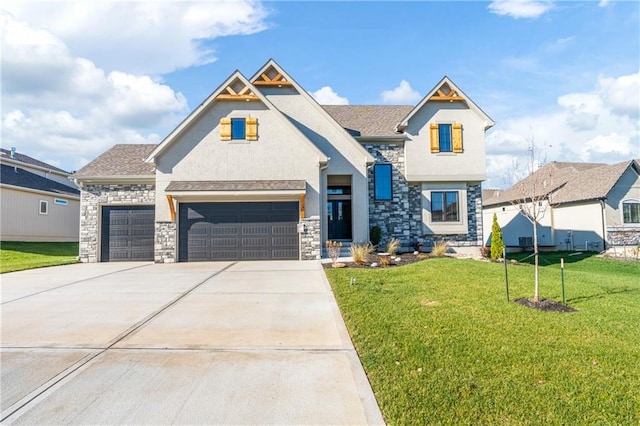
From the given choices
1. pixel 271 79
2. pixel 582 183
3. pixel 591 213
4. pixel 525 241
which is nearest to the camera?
pixel 271 79

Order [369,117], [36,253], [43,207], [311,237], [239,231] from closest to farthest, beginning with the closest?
1. [311,237]
2. [239,231]
3. [36,253]
4. [369,117]
5. [43,207]

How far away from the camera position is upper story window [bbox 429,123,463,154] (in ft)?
57.1

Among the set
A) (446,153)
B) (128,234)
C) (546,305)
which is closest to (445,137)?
(446,153)

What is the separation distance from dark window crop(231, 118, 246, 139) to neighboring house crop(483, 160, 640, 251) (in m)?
15.5

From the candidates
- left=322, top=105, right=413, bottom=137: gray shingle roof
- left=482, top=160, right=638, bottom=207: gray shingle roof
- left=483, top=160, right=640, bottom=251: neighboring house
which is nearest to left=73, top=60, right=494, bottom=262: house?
left=322, top=105, right=413, bottom=137: gray shingle roof

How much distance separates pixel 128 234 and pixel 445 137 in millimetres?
15413

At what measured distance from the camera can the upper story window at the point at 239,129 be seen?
48.2ft

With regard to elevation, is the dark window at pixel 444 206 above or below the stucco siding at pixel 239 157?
below

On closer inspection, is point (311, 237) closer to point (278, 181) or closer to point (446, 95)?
point (278, 181)

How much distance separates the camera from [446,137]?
1758 cm

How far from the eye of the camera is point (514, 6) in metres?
11.0

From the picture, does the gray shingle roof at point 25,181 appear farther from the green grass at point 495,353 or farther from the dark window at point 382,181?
the green grass at point 495,353

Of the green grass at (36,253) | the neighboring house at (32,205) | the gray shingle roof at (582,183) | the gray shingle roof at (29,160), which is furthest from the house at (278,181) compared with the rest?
the gray shingle roof at (29,160)

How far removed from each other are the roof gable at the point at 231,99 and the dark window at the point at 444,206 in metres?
6.49
